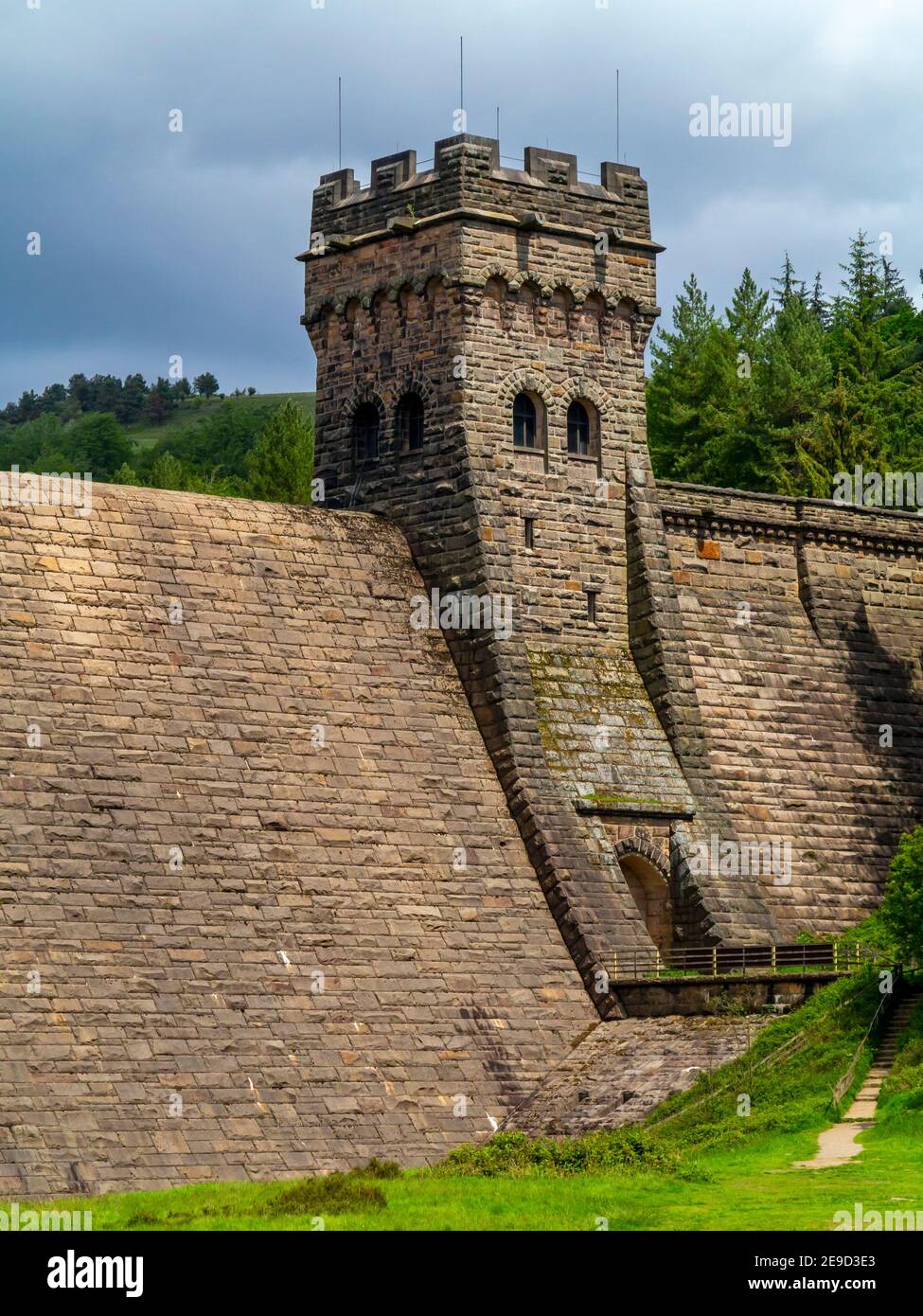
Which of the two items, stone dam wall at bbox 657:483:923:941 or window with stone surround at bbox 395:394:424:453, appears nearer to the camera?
stone dam wall at bbox 657:483:923:941

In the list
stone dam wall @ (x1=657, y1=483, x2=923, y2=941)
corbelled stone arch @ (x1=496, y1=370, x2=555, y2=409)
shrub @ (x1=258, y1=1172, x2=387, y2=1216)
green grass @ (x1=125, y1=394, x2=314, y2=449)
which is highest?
green grass @ (x1=125, y1=394, x2=314, y2=449)

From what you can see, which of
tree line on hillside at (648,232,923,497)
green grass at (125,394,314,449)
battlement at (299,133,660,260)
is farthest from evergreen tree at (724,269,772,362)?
green grass at (125,394,314,449)

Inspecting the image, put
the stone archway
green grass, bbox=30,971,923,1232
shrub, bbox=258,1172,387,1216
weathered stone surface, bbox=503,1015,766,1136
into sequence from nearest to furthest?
green grass, bbox=30,971,923,1232 → shrub, bbox=258,1172,387,1216 → weathered stone surface, bbox=503,1015,766,1136 → the stone archway

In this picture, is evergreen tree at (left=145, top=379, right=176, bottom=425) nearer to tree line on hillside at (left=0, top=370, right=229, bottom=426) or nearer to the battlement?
tree line on hillside at (left=0, top=370, right=229, bottom=426)

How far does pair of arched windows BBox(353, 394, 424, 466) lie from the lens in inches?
1763

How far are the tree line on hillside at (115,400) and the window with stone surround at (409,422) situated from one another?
12569cm

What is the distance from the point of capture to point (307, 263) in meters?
46.8

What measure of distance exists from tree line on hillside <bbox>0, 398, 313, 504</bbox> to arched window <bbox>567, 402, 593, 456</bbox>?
52.4 ft

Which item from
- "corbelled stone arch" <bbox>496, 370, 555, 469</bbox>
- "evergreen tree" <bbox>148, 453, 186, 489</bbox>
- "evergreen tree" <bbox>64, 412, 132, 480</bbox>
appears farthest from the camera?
"evergreen tree" <bbox>64, 412, 132, 480</bbox>

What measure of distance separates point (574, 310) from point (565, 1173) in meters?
18.6

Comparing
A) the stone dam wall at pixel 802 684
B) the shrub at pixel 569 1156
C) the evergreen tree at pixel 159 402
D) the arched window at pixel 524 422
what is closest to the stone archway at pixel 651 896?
the stone dam wall at pixel 802 684

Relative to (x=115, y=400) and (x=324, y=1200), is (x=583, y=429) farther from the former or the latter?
(x=115, y=400)
